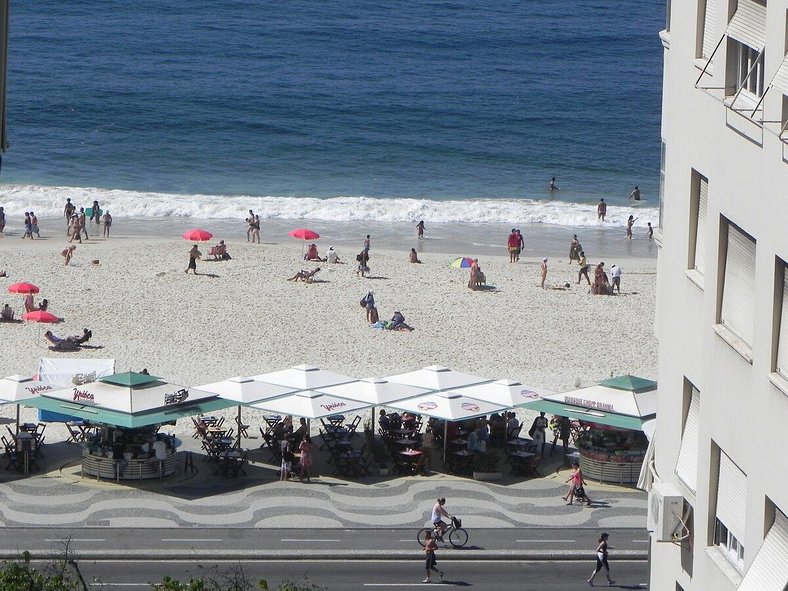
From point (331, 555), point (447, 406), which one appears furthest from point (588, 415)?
point (331, 555)

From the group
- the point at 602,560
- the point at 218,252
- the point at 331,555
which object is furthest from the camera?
the point at 218,252

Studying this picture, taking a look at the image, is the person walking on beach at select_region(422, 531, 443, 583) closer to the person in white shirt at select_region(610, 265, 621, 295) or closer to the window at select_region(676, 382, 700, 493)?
the window at select_region(676, 382, 700, 493)

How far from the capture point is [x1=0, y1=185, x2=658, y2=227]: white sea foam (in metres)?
62.6

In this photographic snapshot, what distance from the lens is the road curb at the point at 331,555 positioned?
22.2m

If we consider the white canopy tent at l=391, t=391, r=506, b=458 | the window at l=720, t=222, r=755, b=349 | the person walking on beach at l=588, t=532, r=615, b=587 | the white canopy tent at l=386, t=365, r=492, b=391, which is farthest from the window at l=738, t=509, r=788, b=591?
the white canopy tent at l=386, t=365, r=492, b=391

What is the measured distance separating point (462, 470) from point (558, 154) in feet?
185

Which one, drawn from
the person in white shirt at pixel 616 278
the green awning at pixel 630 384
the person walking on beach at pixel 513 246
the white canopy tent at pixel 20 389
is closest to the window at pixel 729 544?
the green awning at pixel 630 384

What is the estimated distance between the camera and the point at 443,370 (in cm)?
2884

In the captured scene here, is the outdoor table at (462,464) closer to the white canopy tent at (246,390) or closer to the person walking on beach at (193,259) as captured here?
the white canopy tent at (246,390)

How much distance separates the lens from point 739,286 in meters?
9.35

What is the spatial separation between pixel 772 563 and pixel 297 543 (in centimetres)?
1517

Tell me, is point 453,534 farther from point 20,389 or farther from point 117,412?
point 20,389

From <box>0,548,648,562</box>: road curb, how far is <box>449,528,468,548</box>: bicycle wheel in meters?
0.19

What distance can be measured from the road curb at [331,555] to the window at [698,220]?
12.8 m
